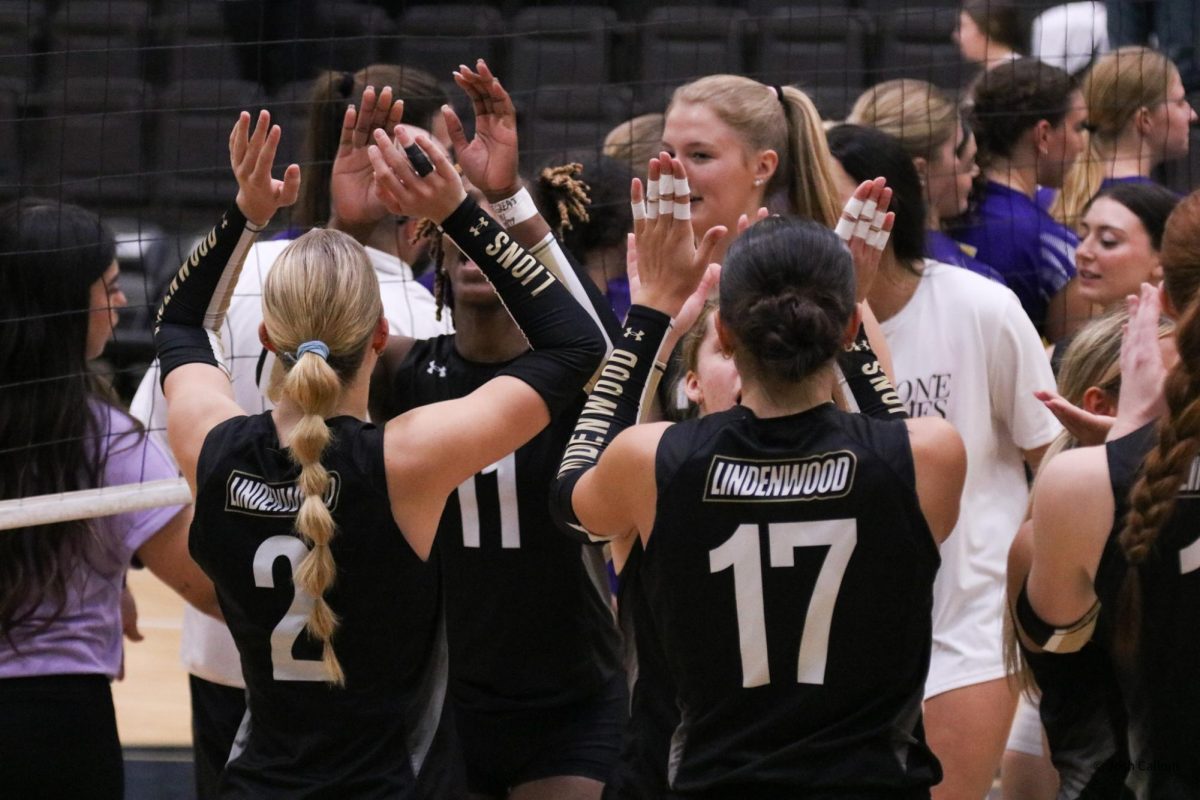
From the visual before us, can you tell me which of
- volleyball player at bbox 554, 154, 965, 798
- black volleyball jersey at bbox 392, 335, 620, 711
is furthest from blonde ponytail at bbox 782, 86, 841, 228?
volleyball player at bbox 554, 154, 965, 798

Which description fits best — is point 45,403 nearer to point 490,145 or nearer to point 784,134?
point 490,145

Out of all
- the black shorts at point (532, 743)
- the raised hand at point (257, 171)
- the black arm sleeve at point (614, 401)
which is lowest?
the black shorts at point (532, 743)

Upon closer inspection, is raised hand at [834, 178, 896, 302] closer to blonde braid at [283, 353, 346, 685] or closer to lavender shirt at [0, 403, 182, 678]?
blonde braid at [283, 353, 346, 685]

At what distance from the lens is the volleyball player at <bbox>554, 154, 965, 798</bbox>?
233 centimetres

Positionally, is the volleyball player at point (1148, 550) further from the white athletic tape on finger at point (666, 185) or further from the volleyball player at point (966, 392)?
the volleyball player at point (966, 392)

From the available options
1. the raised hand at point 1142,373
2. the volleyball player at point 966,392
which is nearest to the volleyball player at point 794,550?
the raised hand at point 1142,373

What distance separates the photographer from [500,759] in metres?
3.23

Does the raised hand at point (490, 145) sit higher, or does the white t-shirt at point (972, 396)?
the raised hand at point (490, 145)

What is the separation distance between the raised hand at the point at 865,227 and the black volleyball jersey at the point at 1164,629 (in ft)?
1.81

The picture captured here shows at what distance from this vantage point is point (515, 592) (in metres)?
3.23

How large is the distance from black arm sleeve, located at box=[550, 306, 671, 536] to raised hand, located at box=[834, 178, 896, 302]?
1.13 ft

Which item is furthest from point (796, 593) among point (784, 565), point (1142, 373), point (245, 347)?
point (245, 347)

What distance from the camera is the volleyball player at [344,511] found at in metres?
2.55

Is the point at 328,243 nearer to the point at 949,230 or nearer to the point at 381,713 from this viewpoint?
the point at 381,713
